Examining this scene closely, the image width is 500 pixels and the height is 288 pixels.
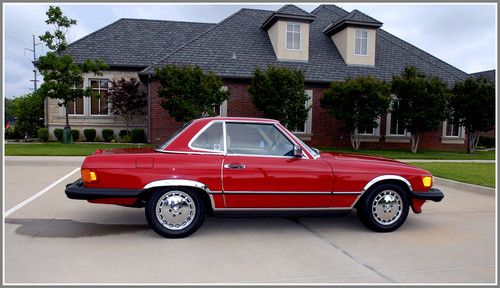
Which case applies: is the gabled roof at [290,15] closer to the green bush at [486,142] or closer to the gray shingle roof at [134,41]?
the gray shingle roof at [134,41]

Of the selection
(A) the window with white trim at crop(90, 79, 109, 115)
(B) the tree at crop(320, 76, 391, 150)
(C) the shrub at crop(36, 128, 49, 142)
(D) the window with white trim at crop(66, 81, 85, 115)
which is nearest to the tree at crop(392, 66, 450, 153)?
(B) the tree at crop(320, 76, 391, 150)

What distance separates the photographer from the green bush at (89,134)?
21920mm

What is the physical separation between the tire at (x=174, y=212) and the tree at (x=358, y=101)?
14.2 m

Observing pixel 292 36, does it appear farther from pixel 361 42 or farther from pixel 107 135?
pixel 107 135

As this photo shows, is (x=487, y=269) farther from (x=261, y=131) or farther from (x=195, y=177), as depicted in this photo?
(x=195, y=177)

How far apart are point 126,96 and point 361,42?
13.3m

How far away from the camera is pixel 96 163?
498 centimetres

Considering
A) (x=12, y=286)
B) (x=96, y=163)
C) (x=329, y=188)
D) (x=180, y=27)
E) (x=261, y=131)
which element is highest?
(x=180, y=27)

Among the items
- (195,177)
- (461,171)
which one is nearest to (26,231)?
(195,177)

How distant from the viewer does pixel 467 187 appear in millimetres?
9305

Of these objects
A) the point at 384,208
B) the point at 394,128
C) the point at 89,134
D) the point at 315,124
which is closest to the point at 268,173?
the point at 384,208

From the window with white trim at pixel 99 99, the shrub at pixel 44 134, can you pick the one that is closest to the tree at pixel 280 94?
the window with white trim at pixel 99 99

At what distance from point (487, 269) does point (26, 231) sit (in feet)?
18.6

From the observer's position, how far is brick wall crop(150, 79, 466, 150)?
63.6 ft
